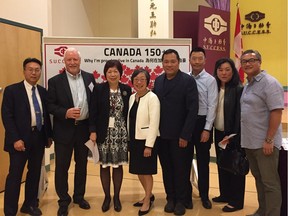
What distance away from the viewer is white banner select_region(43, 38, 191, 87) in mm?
3631

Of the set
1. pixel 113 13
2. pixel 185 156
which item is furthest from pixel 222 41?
pixel 185 156

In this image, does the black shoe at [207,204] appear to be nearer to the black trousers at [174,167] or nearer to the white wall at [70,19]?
the black trousers at [174,167]

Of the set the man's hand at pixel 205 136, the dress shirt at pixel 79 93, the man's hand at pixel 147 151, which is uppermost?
the dress shirt at pixel 79 93

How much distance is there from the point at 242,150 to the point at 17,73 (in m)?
2.67

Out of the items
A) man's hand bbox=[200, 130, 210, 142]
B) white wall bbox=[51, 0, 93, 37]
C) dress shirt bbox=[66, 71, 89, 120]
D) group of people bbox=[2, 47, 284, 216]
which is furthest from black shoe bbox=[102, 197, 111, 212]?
white wall bbox=[51, 0, 93, 37]

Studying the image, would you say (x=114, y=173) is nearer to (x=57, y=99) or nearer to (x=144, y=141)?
(x=144, y=141)

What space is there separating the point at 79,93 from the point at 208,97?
1227mm

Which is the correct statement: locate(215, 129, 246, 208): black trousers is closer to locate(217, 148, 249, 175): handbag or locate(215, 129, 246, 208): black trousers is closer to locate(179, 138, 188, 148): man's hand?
locate(217, 148, 249, 175): handbag

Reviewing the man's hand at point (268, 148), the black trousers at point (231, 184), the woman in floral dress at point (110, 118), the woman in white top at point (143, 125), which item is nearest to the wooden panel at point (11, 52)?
the woman in floral dress at point (110, 118)

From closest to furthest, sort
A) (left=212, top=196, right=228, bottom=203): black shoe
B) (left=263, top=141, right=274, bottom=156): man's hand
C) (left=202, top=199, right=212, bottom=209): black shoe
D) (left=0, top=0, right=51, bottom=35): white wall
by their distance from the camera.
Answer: (left=263, top=141, right=274, bottom=156): man's hand, (left=202, top=199, right=212, bottom=209): black shoe, (left=212, top=196, right=228, bottom=203): black shoe, (left=0, top=0, right=51, bottom=35): white wall

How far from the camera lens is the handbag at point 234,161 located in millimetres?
2953

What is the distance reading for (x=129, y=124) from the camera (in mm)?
3055

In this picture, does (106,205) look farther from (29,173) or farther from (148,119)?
(148,119)

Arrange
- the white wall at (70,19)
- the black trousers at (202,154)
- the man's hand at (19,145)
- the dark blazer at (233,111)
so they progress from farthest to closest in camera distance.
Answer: the white wall at (70,19) < the black trousers at (202,154) < the dark blazer at (233,111) < the man's hand at (19,145)
